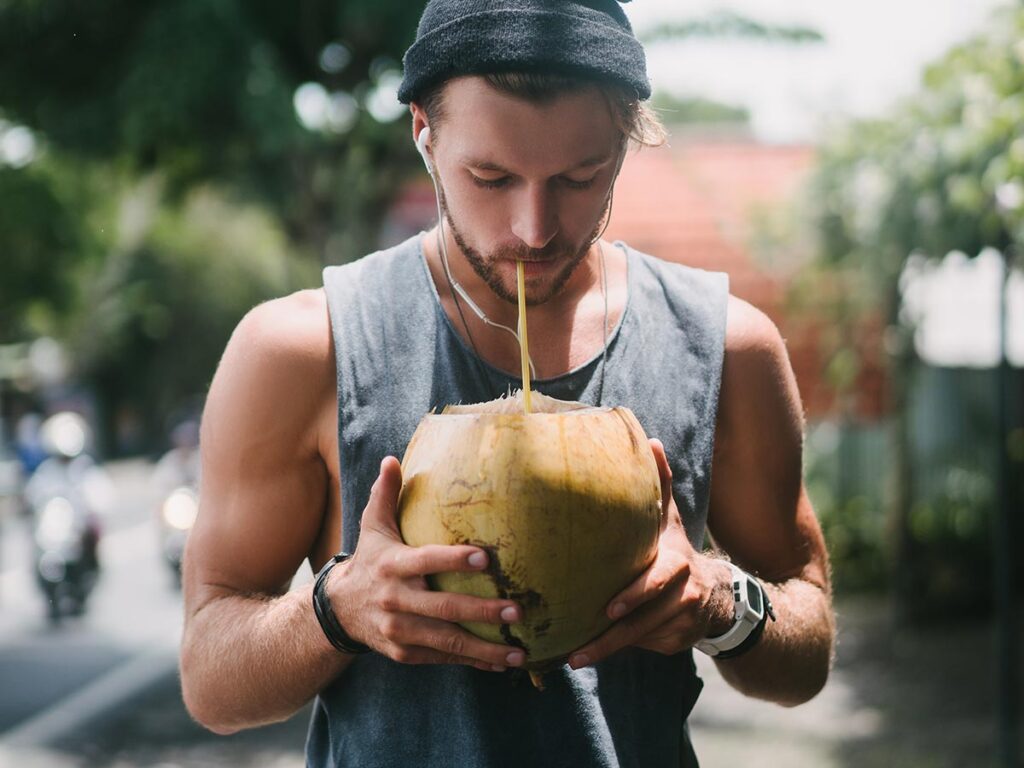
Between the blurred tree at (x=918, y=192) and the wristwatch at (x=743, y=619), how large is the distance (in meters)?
2.23

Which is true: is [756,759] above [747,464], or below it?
below

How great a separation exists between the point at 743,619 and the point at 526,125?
73 centimetres

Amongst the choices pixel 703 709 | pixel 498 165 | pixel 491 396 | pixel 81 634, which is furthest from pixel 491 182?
pixel 81 634

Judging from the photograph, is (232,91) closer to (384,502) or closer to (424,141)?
(424,141)

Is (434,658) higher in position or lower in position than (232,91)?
lower

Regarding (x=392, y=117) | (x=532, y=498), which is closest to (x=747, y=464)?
(x=532, y=498)

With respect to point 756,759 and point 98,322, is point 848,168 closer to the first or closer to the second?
point 756,759

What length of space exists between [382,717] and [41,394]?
96.9ft

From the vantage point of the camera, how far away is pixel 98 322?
30219 millimetres

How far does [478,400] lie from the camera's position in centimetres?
170

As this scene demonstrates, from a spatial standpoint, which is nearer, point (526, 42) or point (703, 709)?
point (526, 42)

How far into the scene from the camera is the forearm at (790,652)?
5.87 ft

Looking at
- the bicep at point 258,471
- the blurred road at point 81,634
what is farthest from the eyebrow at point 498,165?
the blurred road at point 81,634

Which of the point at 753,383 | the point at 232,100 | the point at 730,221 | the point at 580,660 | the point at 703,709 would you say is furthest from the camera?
the point at 730,221
